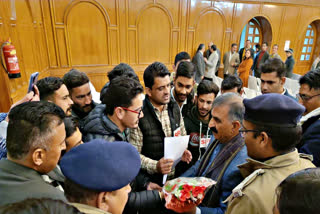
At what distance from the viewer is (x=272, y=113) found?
98cm

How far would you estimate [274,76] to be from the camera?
2.46m

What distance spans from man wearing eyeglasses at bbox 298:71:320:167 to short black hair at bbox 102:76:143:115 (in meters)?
1.40

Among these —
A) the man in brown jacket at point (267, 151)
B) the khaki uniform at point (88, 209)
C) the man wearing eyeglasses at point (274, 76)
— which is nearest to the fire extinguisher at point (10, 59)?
the khaki uniform at point (88, 209)

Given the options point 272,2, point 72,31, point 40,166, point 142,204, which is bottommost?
point 142,204

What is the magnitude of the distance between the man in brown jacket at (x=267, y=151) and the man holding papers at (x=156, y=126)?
0.75 meters

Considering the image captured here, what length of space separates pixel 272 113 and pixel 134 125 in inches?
37.9

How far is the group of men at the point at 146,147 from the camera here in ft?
2.63

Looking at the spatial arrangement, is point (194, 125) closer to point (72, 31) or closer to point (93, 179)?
point (93, 179)

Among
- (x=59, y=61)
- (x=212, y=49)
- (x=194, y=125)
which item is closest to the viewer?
(x=194, y=125)

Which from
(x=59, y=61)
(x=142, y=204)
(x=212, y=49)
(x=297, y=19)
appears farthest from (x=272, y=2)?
(x=142, y=204)

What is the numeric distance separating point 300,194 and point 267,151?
1.37 ft

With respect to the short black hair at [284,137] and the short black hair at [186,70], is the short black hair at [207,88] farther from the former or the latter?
the short black hair at [284,137]

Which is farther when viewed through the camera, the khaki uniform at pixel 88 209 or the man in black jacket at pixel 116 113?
the man in black jacket at pixel 116 113

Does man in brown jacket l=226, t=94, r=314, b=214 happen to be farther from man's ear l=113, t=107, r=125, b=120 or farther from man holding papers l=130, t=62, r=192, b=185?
man's ear l=113, t=107, r=125, b=120
